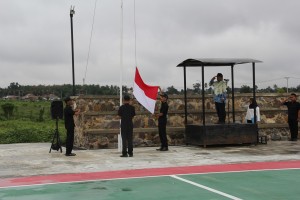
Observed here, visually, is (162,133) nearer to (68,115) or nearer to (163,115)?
(163,115)

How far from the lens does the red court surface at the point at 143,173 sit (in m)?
9.70

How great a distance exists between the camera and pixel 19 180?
9.86 m

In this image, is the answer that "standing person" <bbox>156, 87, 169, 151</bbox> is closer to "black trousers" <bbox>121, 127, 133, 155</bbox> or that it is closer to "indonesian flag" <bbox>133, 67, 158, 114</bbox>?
"indonesian flag" <bbox>133, 67, 158, 114</bbox>

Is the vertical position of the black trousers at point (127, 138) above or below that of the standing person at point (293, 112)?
below

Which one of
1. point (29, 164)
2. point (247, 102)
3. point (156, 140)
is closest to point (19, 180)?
point (29, 164)

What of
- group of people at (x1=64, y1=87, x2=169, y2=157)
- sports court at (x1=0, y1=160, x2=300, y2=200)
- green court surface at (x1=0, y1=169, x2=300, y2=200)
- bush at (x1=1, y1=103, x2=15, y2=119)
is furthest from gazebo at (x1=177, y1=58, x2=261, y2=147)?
bush at (x1=1, y1=103, x2=15, y2=119)

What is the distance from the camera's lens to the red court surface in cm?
970

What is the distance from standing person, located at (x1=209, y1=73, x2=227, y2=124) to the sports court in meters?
5.34

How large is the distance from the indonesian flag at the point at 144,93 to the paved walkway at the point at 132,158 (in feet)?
5.13

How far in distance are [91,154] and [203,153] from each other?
353 centimetres

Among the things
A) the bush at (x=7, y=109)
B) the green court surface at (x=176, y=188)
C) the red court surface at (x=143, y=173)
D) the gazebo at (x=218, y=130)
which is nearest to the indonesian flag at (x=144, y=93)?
the gazebo at (x=218, y=130)

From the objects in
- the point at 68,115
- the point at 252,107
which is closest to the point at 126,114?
the point at 68,115

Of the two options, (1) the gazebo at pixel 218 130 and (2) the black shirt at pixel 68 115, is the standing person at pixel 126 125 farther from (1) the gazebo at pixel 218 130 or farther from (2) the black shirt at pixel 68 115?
(1) the gazebo at pixel 218 130

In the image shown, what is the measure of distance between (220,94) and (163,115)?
2.45 meters
